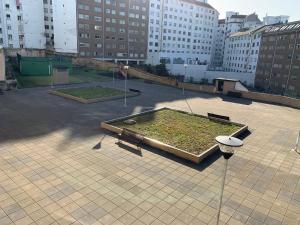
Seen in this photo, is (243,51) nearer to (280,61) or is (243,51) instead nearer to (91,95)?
(280,61)

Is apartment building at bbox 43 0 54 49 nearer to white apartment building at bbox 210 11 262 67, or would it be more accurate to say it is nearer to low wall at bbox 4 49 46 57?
low wall at bbox 4 49 46 57

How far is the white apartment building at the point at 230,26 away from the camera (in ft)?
388

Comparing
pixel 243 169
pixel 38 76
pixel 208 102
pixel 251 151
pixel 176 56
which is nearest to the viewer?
pixel 243 169

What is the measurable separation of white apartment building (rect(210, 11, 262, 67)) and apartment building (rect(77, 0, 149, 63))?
44.2 meters

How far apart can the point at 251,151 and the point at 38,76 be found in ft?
118

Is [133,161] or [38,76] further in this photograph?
[38,76]

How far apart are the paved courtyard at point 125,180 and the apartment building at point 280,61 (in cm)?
6513

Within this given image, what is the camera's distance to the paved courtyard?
8.59m

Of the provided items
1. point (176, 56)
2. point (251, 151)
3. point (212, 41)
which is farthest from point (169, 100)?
point (212, 41)

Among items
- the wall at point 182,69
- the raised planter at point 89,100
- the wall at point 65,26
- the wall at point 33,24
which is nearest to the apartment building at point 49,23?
the wall at point 33,24

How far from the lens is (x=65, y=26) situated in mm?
76938

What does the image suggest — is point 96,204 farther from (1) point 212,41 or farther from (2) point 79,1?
(1) point 212,41

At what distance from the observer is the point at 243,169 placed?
12.1m

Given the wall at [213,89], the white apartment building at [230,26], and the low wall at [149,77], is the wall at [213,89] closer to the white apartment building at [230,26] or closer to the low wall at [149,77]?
the low wall at [149,77]
